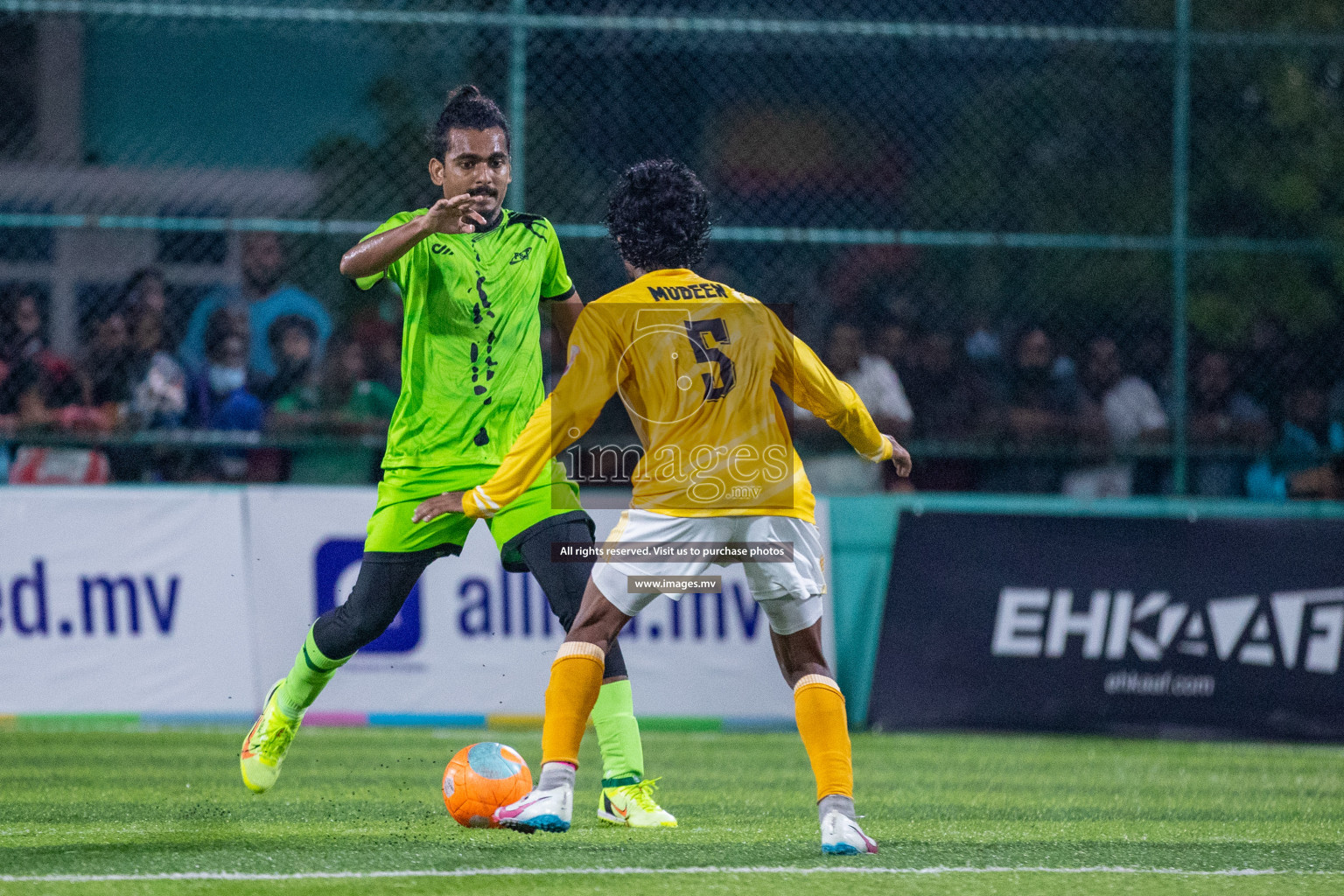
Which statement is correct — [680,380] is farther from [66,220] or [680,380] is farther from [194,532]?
[66,220]

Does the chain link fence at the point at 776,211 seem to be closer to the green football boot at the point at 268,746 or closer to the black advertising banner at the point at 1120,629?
the black advertising banner at the point at 1120,629

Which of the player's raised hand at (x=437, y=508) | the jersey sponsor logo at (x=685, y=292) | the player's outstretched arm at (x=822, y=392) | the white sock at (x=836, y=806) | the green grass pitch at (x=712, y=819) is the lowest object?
the green grass pitch at (x=712, y=819)

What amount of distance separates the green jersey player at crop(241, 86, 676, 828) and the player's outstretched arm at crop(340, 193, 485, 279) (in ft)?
0.26

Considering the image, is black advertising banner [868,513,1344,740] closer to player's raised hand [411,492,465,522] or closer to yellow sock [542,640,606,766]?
yellow sock [542,640,606,766]

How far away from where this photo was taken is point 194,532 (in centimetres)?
930

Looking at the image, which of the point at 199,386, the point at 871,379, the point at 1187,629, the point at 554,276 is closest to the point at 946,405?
the point at 871,379

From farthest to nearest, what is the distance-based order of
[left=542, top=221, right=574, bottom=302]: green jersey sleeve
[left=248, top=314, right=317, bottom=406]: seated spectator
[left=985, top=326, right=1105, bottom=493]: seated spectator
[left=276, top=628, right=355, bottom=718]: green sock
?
[left=985, top=326, right=1105, bottom=493]: seated spectator < [left=248, top=314, right=317, bottom=406]: seated spectator < [left=542, top=221, right=574, bottom=302]: green jersey sleeve < [left=276, top=628, right=355, bottom=718]: green sock

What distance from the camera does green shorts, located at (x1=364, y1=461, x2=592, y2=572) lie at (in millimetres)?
5348

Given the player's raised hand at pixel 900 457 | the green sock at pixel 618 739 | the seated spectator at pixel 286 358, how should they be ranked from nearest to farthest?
the player's raised hand at pixel 900 457 → the green sock at pixel 618 739 → the seated spectator at pixel 286 358

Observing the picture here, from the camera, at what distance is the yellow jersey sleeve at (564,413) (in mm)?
4500

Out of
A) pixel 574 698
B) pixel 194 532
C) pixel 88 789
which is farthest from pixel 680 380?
pixel 194 532

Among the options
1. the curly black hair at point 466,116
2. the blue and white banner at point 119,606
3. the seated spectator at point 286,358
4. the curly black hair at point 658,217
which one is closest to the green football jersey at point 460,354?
the curly black hair at point 466,116

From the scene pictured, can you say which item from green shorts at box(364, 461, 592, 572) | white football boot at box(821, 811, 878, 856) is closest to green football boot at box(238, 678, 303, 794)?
green shorts at box(364, 461, 592, 572)

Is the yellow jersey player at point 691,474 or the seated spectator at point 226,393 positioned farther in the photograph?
the seated spectator at point 226,393
